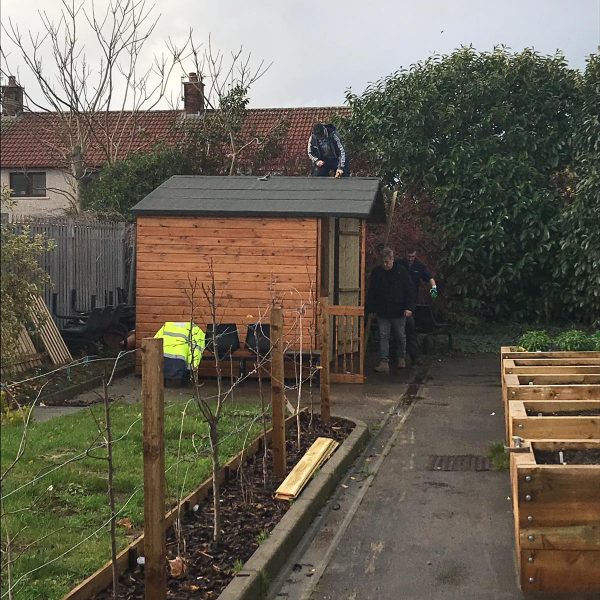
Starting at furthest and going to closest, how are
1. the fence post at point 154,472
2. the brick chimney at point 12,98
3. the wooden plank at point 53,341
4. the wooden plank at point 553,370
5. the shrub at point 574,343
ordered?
the brick chimney at point 12,98
the wooden plank at point 53,341
the shrub at point 574,343
the wooden plank at point 553,370
the fence post at point 154,472

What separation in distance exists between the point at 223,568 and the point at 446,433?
4.55 meters

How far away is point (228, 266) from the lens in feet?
40.9

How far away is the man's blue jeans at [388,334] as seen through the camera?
13312 millimetres

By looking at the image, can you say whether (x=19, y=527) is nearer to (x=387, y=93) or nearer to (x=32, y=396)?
(x=32, y=396)

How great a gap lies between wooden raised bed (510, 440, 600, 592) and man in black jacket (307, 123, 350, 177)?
36.2 ft

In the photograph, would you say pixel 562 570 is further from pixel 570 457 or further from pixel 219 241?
pixel 219 241

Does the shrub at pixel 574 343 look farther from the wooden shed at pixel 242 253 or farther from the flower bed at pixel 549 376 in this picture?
the wooden shed at pixel 242 253

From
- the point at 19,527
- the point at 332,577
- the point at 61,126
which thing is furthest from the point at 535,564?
the point at 61,126

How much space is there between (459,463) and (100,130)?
78.4 feet

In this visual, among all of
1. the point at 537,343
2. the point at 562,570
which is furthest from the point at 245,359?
the point at 562,570

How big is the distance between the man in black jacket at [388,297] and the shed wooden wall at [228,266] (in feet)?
4.64

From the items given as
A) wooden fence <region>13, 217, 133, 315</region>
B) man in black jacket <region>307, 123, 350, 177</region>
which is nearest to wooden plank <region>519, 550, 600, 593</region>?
wooden fence <region>13, 217, 133, 315</region>

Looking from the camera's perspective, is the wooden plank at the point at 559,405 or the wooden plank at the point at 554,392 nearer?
the wooden plank at the point at 559,405

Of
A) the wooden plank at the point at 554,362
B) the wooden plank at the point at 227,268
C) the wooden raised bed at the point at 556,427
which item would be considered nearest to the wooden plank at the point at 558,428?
the wooden raised bed at the point at 556,427
